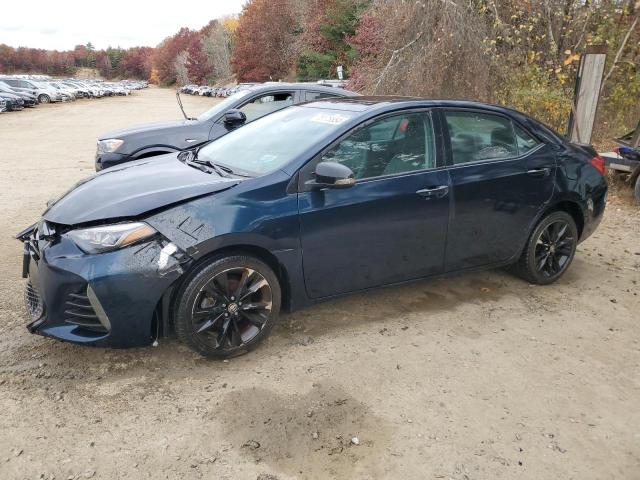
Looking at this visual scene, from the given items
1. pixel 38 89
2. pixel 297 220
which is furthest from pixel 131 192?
pixel 38 89

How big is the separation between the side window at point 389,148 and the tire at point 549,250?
1340 mm

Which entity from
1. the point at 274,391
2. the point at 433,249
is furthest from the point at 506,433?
the point at 433,249

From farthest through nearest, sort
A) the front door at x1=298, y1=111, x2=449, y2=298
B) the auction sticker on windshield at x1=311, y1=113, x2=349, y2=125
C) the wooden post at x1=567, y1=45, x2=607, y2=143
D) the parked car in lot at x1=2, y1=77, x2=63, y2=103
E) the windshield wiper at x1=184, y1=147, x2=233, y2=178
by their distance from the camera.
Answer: the parked car in lot at x1=2, y1=77, x2=63, y2=103 < the wooden post at x1=567, y1=45, x2=607, y2=143 < the auction sticker on windshield at x1=311, y1=113, x2=349, y2=125 < the windshield wiper at x1=184, y1=147, x2=233, y2=178 < the front door at x1=298, y1=111, x2=449, y2=298

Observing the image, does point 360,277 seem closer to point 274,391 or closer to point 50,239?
point 274,391

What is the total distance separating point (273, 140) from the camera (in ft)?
12.9

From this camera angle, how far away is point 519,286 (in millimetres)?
4664

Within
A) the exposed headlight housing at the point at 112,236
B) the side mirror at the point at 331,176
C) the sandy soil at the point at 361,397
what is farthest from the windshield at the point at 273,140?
the sandy soil at the point at 361,397

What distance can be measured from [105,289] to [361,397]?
1580 mm

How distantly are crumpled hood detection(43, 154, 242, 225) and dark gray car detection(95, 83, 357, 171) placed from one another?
2.54m

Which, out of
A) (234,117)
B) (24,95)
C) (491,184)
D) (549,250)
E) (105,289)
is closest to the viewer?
(105,289)

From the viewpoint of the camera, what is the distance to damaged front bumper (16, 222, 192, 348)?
2.91m

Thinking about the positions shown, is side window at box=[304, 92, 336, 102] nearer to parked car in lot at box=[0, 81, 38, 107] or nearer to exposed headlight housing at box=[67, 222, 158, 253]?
exposed headlight housing at box=[67, 222, 158, 253]

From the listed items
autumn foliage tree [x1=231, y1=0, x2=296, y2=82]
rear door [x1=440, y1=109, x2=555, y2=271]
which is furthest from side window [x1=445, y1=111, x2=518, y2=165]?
autumn foliage tree [x1=231, y1=0, x2=296, y2=82]

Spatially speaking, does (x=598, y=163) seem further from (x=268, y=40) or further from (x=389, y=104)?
(x=268, y=40)
